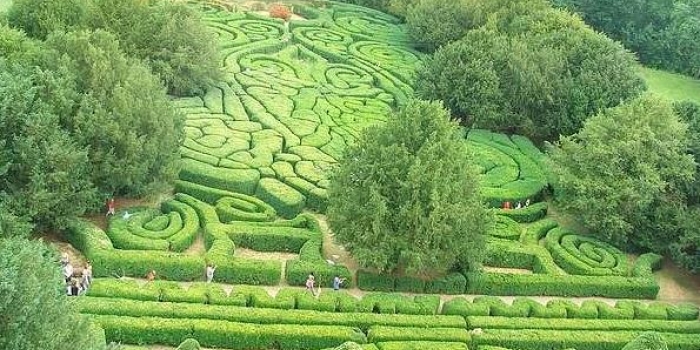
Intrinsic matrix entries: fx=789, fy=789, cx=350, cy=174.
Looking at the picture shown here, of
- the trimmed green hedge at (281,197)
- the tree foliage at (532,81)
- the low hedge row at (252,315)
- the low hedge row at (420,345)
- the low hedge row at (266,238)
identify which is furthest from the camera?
the tree foliage at (532,81)

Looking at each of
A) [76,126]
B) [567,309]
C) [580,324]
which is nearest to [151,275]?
[76,126]

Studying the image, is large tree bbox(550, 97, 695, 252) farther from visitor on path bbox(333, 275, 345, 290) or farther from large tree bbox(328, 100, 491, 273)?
visitor on path bbox(333, 275, 345, 290)

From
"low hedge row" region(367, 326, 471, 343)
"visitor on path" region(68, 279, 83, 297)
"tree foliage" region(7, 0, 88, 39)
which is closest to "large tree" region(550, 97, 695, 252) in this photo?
"low hedge row" region(367, 326, 471, 343)

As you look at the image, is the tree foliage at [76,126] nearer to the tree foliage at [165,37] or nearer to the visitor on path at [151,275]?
the visitor on path at [151,275]

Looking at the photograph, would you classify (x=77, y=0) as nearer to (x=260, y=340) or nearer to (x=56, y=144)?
(x=56, y=144)

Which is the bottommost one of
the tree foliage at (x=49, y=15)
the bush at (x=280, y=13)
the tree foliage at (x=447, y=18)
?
the bush at (x=280, y=13)

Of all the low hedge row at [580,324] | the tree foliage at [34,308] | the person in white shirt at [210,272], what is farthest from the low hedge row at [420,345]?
the tree foliage at [34,308]

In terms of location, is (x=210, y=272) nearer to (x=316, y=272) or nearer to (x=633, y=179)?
(x=316, y=272)
